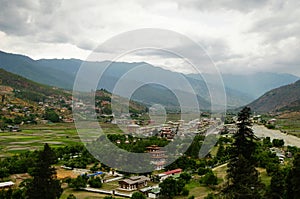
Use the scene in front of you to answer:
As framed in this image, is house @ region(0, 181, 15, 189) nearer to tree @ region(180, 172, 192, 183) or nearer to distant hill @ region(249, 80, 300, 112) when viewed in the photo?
tree @ region(180, 172, 192, 183)

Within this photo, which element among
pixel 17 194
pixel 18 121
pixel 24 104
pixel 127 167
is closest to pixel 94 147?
pixel 127 167

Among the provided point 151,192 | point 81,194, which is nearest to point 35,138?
point 81,194

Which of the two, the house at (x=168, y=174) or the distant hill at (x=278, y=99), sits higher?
the distant hill at (x=278, y=99)

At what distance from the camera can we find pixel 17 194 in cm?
1366

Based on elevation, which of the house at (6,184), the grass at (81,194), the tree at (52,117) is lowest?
the grass at (81,194)

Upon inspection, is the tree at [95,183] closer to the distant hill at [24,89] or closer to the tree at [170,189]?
the tree at [170,189]

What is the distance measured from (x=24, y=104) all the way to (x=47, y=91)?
19.8 meters

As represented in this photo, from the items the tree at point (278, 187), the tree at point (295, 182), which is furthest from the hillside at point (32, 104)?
the tree at point (295, 182)

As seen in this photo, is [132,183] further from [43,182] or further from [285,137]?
[285,137]

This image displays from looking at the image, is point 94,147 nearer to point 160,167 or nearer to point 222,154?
point 160,167

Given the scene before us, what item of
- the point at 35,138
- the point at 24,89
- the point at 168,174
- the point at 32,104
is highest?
the point at 24,89

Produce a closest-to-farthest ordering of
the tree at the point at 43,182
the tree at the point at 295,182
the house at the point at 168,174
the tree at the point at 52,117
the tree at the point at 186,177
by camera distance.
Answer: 1. the tree at the point at 295,182
2. the tree at the point at 43,182
3. the tree at the point at 186,177
4. the house at the point at 168,174
5. the tree at the point at 52,117

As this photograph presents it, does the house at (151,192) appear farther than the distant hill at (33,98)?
No

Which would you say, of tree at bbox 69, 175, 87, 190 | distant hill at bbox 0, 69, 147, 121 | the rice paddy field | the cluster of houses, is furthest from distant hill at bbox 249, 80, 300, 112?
tree at bbox 69, 175, 87, 190
